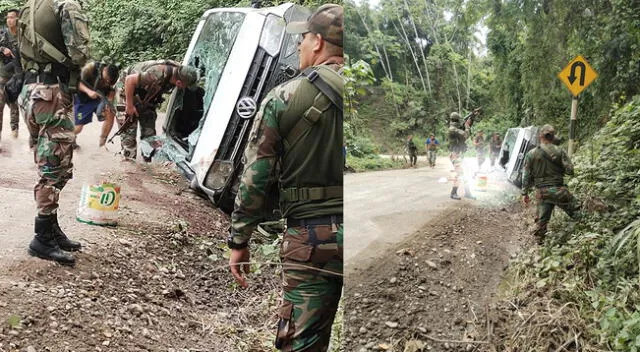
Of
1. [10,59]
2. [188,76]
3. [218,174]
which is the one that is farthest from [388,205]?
[10,59]

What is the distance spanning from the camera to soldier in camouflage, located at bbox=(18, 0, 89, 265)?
2.08 meters

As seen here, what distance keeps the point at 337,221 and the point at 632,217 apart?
756 millimetres

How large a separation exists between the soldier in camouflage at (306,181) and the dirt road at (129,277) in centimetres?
69

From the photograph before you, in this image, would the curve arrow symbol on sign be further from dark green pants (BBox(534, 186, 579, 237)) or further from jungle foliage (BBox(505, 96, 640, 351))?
dark green pants (BBox(534, 186, 579, 237))

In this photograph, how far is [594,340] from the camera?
0.94 metres

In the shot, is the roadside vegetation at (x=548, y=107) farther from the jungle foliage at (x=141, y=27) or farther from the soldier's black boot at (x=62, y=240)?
the soldier's black boot at (x=62, y=240)

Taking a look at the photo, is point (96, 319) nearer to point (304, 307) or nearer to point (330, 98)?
point (304, 307)

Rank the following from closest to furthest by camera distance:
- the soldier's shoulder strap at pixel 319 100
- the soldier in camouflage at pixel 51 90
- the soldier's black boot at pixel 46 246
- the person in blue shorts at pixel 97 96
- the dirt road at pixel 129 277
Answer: the soldier's shoulder strap at pixel 319 100 < the dirt road at pixel 129 277 < the soldier's black boot at pixel 46 246 < the soldier in camouflage at pixel 51 90 < the person in blue shorts at pixel 97 96

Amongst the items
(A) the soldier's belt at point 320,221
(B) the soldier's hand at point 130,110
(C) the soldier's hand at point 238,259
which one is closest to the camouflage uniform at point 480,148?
(A) the soldier's belt at point 320,221

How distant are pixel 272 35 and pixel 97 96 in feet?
2.52

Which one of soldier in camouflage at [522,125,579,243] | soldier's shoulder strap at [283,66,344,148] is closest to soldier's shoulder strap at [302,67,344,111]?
soldier's shoulder strap at [283,66,344,148]

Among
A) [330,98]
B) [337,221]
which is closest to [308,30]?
[330,98]

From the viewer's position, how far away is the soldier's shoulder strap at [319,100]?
4.65 ft

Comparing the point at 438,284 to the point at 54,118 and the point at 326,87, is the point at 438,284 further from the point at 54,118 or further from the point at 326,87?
the point at 54,118
